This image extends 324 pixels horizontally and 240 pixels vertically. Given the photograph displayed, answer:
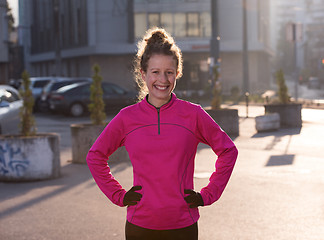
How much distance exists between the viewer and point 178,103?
11.3 feet

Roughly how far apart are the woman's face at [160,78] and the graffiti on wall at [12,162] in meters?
7.26

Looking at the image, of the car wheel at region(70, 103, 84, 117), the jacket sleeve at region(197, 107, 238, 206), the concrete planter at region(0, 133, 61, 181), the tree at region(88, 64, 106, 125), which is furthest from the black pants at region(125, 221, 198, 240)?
the car wheel at region(70, 103, 84, 117)

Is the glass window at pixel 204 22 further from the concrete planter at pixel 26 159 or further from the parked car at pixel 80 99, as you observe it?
the concrete planter at pixel 26 159

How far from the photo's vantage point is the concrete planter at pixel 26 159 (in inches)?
408

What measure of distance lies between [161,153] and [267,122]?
15.1m

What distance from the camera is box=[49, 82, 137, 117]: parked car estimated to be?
27.8 m

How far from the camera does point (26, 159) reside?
10.4 metres

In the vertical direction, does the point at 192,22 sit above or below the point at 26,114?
above

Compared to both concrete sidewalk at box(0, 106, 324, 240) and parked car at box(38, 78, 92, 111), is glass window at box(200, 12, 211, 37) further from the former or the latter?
concrete sidewalk at box(0, 106, 324, 240)

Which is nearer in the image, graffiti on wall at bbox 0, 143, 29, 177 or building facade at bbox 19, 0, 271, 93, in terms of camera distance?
graffiti on wall at bbox 0, 143, 29, 177

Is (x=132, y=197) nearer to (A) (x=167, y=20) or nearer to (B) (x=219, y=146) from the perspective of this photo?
(B) (x=219, y=146)

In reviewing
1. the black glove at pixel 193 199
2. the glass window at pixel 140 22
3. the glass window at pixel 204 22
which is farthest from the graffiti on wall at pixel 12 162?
the glass window at pixel 204 22

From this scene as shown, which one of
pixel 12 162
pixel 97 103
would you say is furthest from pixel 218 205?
pixel 97 103

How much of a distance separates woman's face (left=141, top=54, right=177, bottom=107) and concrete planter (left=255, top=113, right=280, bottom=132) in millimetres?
14717
